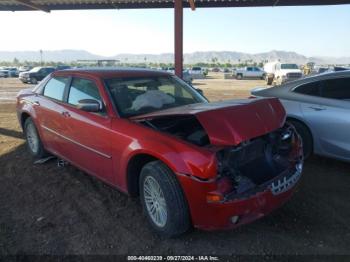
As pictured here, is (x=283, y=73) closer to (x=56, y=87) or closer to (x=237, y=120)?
(x=56, y=87)

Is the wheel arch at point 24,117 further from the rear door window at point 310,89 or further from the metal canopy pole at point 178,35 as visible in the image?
the rear door window at point 310,89

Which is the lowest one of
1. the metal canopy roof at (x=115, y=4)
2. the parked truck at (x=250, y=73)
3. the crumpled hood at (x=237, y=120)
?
the parked truck at (x=250, y=73)

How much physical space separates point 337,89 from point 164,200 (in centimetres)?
349

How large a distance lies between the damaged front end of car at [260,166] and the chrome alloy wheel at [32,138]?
385 centimetres

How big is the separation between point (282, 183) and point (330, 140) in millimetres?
2110

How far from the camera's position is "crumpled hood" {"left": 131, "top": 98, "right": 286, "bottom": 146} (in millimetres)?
2902

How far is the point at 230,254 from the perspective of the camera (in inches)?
120

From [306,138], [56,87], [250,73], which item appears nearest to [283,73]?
[250,73]

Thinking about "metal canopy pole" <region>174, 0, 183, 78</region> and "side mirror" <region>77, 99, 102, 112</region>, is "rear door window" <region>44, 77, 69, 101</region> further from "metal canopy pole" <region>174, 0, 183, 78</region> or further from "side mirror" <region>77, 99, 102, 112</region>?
"metal canopy pole" <region>174, 0, 183, 78</region>

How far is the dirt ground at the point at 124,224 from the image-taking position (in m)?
3.16

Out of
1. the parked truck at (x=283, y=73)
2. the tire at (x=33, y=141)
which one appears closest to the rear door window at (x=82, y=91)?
the tire at (x=33, y=141)

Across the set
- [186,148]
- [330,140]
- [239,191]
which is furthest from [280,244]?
[330,140]

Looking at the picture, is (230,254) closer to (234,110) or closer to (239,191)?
(239,191)

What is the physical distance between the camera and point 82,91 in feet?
14.4
